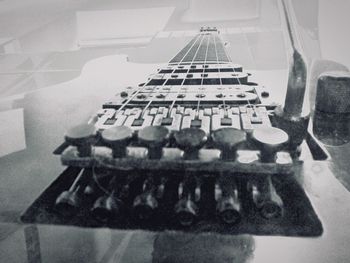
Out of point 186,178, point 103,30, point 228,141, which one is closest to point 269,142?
point 228,141

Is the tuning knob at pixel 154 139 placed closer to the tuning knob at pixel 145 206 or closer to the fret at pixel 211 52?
the tuning knob at pixel 145 206

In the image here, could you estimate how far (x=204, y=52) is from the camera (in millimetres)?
2260

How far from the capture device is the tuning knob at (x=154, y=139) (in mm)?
675

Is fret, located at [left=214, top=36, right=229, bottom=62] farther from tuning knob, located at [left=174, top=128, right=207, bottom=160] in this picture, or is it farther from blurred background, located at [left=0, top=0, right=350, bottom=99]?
tuning knob, located at [left=174, top=128, right=207, bottom=160]

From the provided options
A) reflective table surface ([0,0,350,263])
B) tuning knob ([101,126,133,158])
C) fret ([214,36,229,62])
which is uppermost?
fret ([214,36,229,62])

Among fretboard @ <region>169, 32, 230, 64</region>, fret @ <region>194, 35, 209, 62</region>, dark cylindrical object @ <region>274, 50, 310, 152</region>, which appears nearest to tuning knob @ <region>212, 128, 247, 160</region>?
dark cylindrical object @ <region>274, 50, 310, 152</region>

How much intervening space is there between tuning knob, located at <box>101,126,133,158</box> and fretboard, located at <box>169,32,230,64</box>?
50.4 inches

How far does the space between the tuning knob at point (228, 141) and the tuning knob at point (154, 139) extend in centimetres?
11

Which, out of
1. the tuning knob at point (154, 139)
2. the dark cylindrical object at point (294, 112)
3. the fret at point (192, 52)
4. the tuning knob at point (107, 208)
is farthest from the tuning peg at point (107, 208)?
the fret at point (192, 52)

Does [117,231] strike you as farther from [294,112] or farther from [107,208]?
[294,112]

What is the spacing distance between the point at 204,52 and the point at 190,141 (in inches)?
67.5

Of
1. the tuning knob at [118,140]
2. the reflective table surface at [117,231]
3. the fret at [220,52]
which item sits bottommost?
the reflective table surface at [117,231]

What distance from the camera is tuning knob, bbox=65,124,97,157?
70 centimetres

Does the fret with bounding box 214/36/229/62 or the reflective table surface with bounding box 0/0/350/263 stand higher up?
the fret with bounding box 214/36/229/62
